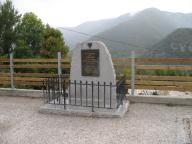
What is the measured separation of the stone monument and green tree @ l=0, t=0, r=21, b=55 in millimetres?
12829

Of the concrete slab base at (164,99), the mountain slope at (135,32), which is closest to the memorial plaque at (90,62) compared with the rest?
the concrete slab base at (164,99)

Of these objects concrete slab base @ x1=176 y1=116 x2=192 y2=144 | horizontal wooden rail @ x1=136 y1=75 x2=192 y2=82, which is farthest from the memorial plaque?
concrete slab base @ x1=176 y1=116 x2=192 y2=144

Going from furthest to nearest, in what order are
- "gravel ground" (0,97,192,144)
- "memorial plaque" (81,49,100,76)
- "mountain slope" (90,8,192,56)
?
1. "mountain slope" (90,8,192,56)
2. "memorial plaque" (81,49,100,76)
3. "gravel ground" (0,97,192,144)

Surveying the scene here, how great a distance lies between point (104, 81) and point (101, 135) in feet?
6.62

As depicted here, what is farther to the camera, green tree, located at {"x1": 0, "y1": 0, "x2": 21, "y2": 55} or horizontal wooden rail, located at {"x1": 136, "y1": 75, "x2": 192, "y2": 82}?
green tree, located at {"x1": 0, "y1": 0, "x2": 21, "y2": 55}

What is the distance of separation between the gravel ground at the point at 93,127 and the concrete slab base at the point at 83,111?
Result: 0.49ft

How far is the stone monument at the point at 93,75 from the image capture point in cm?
718

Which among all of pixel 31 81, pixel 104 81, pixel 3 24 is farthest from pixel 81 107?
pixel 3 24

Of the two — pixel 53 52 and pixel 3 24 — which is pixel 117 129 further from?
pixel 3 24

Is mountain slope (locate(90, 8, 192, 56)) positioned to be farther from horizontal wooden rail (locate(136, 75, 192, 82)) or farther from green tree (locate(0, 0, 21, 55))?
horizontal wooden rail (locate(136, 75, 192, 82))

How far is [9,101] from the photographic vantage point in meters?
8.66

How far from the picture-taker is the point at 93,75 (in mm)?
7371

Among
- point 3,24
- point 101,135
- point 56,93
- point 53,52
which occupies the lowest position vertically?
point 101,135

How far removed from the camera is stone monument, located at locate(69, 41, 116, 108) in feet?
23.6
